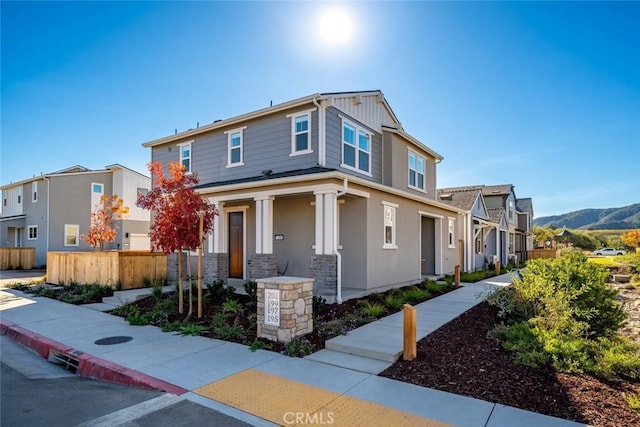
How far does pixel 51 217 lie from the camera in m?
24.9

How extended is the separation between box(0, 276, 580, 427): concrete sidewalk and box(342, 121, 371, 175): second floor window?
609 cm

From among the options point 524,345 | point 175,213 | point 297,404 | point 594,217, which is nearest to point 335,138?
point 175,213

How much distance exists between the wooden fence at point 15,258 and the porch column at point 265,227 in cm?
2265

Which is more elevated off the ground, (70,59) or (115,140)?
(70,59)

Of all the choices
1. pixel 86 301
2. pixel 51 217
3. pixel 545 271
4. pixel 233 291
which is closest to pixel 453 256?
pixel 545 271

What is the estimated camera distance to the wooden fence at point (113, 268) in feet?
40.5

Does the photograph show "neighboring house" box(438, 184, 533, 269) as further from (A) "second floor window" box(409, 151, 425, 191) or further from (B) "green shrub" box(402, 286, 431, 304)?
(B) "green shrub" box(402, 286, 431, 304)

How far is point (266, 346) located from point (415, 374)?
265 centimetres

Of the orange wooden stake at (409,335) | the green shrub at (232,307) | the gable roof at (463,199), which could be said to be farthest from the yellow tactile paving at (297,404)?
the gable roof at (463,199)

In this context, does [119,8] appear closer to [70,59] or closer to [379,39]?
[70,59]

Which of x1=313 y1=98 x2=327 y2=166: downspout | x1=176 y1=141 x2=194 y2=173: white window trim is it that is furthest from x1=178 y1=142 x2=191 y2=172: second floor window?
x1=313 y1=98 x2=327 y2=166: downspout

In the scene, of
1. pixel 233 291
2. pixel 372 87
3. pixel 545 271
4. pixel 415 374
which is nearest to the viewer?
pixel 415 374

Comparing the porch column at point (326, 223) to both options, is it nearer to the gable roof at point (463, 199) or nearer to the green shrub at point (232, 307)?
the green shrub at point (232, 307)

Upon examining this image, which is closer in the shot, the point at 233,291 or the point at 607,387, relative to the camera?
the point at 607,387
